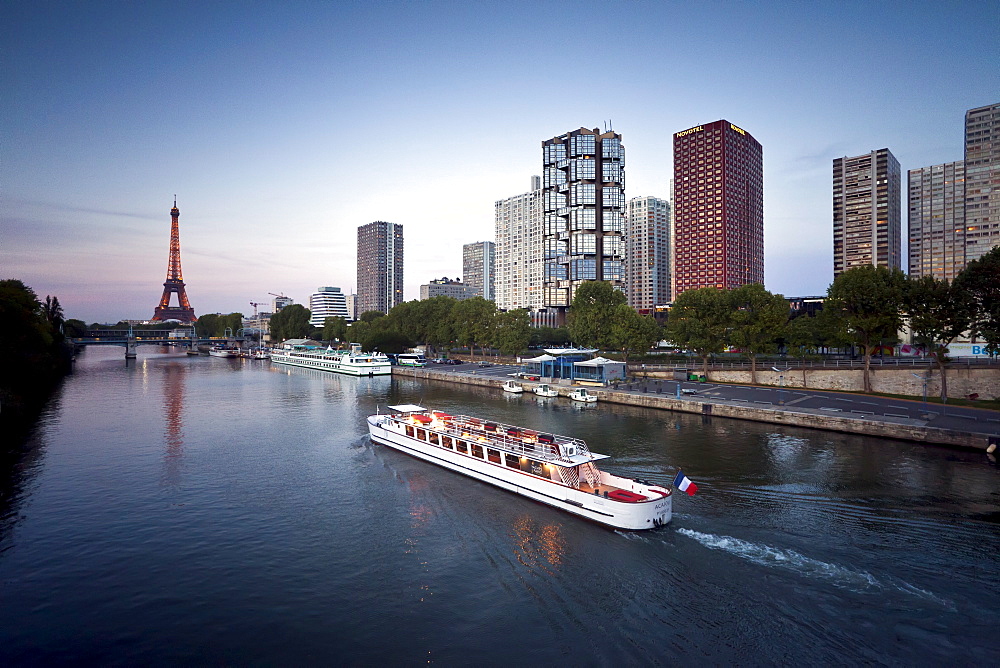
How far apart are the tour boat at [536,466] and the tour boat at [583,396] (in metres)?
29.1

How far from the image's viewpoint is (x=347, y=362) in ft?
392

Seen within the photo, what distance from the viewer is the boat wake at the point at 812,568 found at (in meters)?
19.6

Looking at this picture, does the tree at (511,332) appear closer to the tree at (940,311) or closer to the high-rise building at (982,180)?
the tree at (940,311)

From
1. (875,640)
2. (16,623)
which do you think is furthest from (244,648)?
(875,640)

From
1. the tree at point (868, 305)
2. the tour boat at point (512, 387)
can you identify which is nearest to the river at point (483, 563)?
the tree at point (868, 305)

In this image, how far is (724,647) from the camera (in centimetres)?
1669

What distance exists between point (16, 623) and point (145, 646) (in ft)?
18.8

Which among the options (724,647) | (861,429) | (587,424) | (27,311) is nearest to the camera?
(724,647)

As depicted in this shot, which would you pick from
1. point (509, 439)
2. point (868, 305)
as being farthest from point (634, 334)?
point (509, 439)

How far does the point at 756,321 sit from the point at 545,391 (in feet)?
103

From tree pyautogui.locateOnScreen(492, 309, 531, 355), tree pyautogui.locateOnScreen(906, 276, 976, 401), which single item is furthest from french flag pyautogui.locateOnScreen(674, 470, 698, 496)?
tree pyautogui.locateOnScreen(492, 309, 531, 355)

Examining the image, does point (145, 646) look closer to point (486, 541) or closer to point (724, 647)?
point (486, 541)

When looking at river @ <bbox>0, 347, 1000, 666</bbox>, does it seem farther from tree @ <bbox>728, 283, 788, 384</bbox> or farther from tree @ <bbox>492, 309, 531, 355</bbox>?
tree @ <bbox>492, 309, 531, 355</bbox>

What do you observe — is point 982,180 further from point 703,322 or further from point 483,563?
point 483,563
